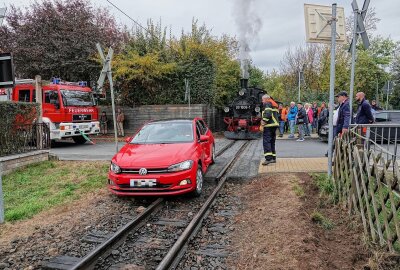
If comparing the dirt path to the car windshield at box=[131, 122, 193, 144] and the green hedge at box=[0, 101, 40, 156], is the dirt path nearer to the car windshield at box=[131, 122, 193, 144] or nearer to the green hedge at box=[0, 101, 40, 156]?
the car windshield at box=[131, 122, 193, 144]

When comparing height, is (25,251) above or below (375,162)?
below

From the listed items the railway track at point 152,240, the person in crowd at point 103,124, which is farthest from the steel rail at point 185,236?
the person in crowd at point 103,124

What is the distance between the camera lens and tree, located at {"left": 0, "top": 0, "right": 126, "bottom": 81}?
19.2 metres

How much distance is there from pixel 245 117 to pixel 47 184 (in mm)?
11889

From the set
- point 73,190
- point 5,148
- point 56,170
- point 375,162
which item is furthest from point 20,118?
point 375,162

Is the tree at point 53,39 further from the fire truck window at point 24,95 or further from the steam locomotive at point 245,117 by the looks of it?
the steam locomotive at point 245,117

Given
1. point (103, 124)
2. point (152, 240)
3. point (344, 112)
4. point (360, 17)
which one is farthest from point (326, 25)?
point (103, 124)

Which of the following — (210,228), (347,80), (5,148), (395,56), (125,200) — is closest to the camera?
(210,228)

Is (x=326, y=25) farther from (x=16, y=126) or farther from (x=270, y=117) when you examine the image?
(x=16, y=126)

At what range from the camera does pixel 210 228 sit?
5504 millimetres

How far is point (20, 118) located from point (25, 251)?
6990mm

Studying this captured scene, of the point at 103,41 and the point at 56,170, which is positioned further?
the point at 103,41

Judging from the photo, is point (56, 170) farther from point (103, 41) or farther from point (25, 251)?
point (103, 41)

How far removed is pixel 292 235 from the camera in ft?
15.5
